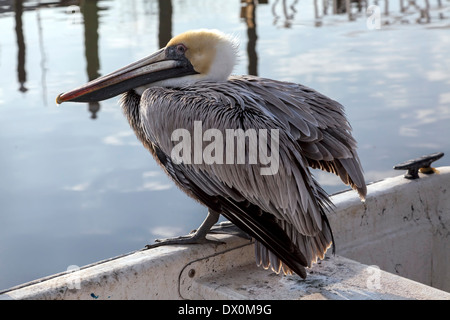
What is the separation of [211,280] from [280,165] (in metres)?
0.49

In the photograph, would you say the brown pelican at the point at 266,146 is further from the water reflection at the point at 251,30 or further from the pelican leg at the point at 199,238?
the water reflection at the point at 251,30

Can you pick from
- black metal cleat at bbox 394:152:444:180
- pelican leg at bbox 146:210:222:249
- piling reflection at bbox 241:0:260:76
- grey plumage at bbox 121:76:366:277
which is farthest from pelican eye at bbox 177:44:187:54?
piling reflection at bbox 241:0:260:76

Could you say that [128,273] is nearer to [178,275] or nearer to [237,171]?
[178,275]

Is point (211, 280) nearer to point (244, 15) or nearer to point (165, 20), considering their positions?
point (165, 20)

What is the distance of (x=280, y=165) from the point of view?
2365mm

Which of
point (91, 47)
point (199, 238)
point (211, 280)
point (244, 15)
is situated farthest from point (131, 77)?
point (244, 15)

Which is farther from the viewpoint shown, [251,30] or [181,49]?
[251,30]

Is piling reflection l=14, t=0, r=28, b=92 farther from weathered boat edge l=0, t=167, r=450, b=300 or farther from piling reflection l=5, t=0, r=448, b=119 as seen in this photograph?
weathered boat edge l=0, t=167, r=450, b=300

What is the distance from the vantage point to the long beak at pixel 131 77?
9.32 feet

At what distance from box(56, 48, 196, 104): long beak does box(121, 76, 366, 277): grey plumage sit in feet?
0.59

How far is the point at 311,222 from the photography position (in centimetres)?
240
